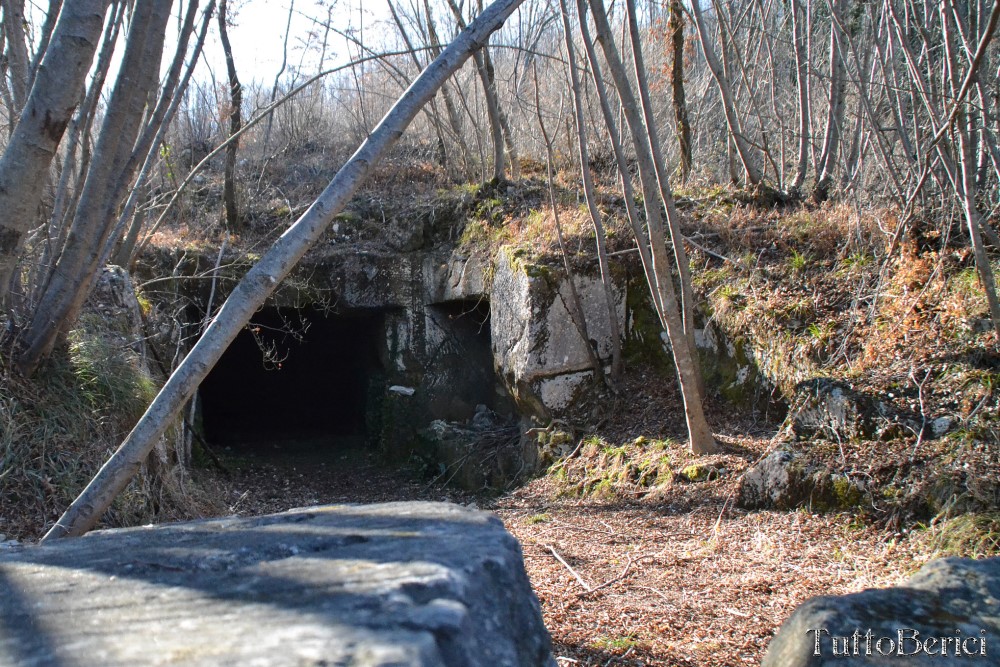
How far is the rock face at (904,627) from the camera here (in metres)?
1.95

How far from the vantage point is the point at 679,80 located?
8.95 meters

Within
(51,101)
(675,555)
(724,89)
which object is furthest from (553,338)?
(51,101)

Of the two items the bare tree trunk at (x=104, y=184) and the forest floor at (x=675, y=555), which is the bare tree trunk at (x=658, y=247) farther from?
the bare tree trunk at (x=104, y=184)

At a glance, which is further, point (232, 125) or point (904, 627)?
point (232, 125)

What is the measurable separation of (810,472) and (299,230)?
130 inches

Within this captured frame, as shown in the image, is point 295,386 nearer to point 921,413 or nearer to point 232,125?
point 232,125

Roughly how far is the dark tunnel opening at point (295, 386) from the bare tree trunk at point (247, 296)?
7701 millimetres

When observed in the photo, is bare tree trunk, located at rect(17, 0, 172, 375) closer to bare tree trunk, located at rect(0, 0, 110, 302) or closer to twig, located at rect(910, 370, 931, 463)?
bare tree trunk, located at rect(0, 0, 110, 302)

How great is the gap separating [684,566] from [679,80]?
652 centimetres

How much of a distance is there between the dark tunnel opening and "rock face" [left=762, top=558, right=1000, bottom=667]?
351 inches

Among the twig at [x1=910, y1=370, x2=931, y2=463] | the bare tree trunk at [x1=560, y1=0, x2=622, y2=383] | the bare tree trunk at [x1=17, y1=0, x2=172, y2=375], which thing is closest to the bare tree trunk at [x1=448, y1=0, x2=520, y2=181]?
the bare tree trunk at [x1=560, y1=0, x2=622, y2=383]

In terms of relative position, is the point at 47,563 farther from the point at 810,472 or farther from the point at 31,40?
the point at 31,40

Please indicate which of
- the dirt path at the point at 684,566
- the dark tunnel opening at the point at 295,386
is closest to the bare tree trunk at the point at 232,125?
the dark tunnel opening at the point at 295,386

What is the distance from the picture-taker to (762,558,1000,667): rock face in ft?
6.40
